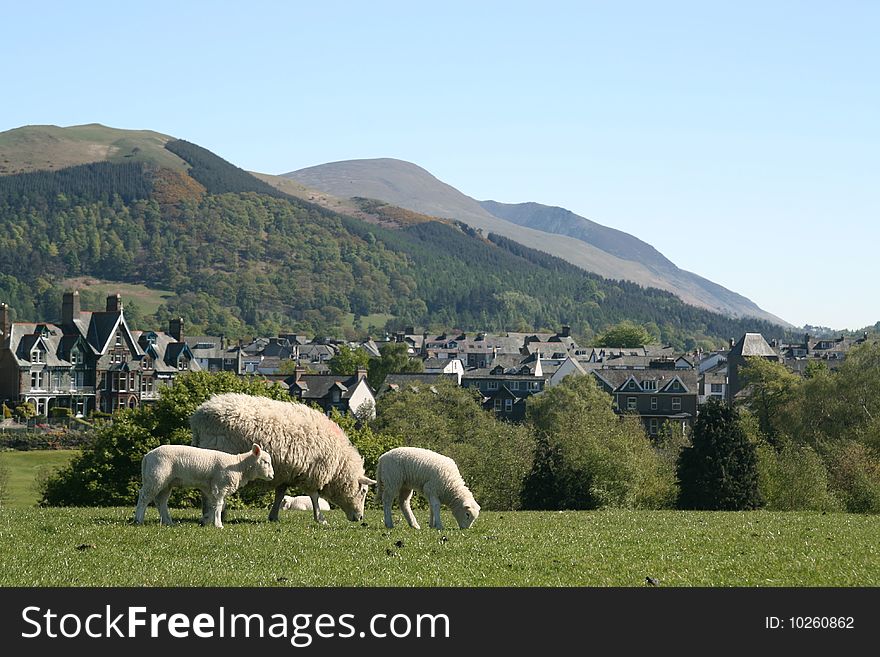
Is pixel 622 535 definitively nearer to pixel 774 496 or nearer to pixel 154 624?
pixel 154 624

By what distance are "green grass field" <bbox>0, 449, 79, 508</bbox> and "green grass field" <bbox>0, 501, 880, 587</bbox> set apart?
43.0 meters

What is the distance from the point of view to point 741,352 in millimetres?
159625

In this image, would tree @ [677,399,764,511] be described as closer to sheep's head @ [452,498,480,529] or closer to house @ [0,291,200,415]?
sheep's head @ [452,498,480,529]

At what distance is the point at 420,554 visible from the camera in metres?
18.9

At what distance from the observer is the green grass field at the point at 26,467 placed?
65713 mm

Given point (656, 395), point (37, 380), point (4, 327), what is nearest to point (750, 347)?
point (656, 395)

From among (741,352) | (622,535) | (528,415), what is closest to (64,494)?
(622,535)

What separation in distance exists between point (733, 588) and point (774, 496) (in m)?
38.5

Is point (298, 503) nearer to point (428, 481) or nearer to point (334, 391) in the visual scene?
point (428, 481)

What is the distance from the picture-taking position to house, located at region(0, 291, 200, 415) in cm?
11794

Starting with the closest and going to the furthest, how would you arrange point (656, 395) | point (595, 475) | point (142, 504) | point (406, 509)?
point (142, 504)
point (406, 509)
point (595, 475)
point (656, 395)

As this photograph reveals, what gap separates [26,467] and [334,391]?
5255 cm

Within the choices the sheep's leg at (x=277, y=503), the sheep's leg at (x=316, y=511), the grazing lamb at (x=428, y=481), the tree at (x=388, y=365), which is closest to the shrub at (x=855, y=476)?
the grazing lamb at (x=428, y=481)

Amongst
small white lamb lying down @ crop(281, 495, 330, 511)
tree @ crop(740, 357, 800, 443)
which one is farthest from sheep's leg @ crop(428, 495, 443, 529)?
tree @ crop(740, 357, 800, 443)
